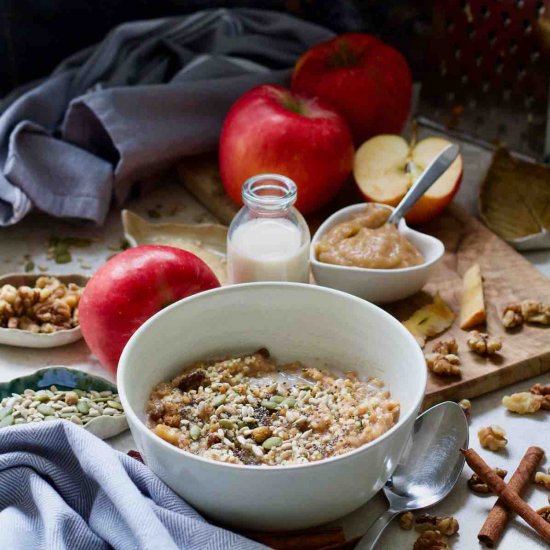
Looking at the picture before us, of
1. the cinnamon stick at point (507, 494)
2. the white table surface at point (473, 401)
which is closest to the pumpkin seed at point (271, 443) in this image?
the white table surface at point (473, 401)

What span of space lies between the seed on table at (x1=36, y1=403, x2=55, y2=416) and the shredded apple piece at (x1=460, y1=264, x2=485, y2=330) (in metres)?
0.54

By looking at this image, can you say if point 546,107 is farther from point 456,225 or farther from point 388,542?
point 388,542

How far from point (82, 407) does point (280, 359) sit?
→ 24 centimetres

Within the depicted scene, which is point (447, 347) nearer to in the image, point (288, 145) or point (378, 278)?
point (378, 278)

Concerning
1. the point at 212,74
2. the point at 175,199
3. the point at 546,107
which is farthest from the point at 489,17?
the point at 175,199

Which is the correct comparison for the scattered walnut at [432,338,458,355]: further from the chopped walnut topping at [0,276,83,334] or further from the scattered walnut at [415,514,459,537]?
the chopped walnut topping at [0,276,83,334]

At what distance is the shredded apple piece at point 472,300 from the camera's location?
1.25 metres

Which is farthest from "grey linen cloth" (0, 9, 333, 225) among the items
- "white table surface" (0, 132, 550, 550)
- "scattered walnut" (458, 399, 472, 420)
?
"scattered walnut" (458, 399, 472, 420)

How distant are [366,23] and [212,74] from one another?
0.35 meters

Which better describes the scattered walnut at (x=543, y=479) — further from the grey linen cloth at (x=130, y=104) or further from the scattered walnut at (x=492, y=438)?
the grey linen cloth at (x=130, y=104)

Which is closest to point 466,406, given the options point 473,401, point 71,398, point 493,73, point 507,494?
point 473,401

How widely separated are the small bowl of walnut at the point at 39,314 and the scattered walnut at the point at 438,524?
507 millimetres

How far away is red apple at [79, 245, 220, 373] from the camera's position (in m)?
1.13

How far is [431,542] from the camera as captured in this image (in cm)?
95
